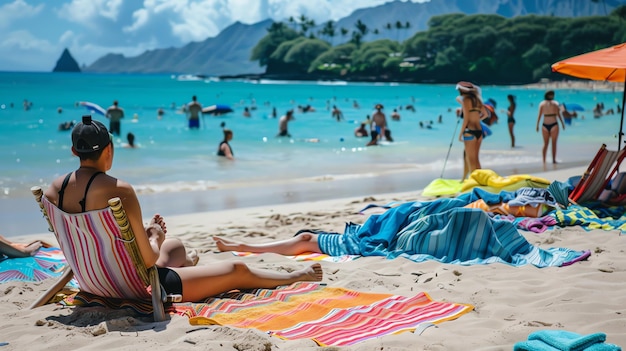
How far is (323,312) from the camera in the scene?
348 cm

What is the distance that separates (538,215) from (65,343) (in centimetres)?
409

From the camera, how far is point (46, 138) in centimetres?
1939

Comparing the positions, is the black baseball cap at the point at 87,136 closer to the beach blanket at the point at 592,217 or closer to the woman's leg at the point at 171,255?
the woman's leg at the point at 171,255

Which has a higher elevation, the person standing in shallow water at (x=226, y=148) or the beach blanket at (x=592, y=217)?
the beach blanket at (x=592, y=217)

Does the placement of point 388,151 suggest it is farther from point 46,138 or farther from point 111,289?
point 111,289

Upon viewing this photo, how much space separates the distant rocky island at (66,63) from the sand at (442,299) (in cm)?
20005

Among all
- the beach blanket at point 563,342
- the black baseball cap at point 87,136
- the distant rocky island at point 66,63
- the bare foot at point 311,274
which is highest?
the distant rocky island at point 66,63

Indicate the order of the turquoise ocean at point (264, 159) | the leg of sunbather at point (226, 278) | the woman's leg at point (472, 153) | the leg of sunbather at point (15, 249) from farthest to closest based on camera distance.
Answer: the turquoise ocean at point (264, 159) → the woman's leg at point (472, 153) → the leg of sunbather at point (15, 249) → the leg of sunbather at point (226, 278)

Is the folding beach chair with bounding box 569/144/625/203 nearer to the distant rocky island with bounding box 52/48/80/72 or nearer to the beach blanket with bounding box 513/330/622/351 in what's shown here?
the beach blanket with bounding box 513/330/622/351

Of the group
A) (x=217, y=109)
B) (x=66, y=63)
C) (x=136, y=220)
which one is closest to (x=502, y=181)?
(x=136, y=220)

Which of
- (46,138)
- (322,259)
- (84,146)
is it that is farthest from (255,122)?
(84,146)

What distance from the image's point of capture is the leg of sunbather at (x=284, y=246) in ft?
16.6

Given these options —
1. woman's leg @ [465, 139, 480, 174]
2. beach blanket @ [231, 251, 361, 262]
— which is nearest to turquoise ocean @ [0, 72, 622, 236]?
woman's leg @ [465, 139, 480, 174]

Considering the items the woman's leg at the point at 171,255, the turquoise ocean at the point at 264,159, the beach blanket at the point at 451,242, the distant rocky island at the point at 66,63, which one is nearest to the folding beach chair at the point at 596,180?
the beach blanket at the point at 451,242
